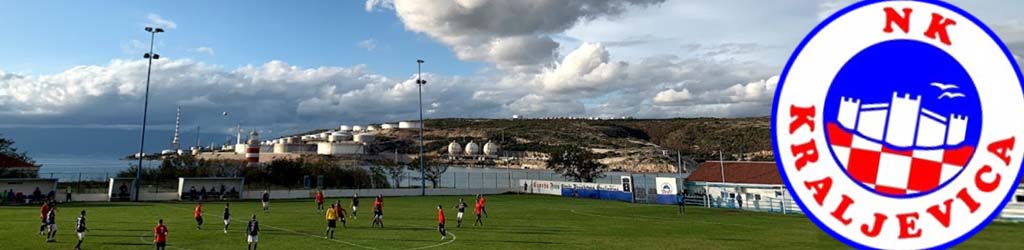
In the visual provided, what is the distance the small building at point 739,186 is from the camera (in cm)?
4278

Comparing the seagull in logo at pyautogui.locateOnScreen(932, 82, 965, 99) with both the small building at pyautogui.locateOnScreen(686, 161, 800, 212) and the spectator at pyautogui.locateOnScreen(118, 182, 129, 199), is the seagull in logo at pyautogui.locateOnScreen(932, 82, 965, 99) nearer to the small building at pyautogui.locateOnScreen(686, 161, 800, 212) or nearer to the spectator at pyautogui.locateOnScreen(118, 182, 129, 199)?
the small building at pyautogui.locateOnScreen(686, 161, 800, 212)

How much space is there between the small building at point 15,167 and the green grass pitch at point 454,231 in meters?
16.3

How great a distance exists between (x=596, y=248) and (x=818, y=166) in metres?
20.0

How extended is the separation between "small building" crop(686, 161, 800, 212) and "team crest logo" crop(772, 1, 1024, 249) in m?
41.5

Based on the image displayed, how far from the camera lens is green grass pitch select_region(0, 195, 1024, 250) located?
74.6 feet

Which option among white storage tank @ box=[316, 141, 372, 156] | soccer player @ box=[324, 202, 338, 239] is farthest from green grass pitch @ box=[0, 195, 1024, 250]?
white storage tank @ box=[316, 141, 372, 156]

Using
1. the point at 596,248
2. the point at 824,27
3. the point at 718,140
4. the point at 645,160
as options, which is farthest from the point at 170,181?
the point at 718,140

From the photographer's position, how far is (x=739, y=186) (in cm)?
4541

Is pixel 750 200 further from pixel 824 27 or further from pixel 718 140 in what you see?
pixel 718 140

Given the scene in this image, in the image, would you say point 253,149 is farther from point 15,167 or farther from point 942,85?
point 942,85

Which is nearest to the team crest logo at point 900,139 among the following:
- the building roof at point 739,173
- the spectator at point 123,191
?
the building roof at point 739,173

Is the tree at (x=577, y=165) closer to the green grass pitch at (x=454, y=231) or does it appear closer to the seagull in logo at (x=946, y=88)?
the green grass pitch at (x=454, y=231)

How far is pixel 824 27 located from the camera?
9.42ft

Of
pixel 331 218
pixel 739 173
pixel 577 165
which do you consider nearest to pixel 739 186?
pixel 739 173
